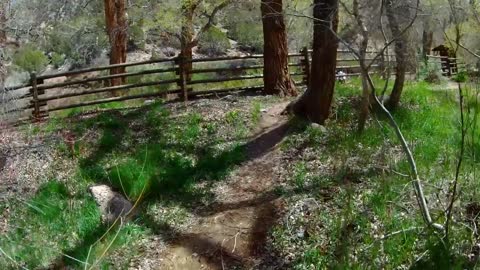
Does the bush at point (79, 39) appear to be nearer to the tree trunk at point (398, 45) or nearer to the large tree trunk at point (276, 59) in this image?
the large tree trunk at point (276, 59)

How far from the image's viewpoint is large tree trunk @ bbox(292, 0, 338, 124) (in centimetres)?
868

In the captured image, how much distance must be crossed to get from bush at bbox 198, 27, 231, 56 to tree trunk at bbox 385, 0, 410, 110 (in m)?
15.7

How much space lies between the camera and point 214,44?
27250 millimetres

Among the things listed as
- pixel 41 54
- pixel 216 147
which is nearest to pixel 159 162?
pixel 216 147

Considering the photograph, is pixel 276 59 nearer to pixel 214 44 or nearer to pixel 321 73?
pixel 321 73

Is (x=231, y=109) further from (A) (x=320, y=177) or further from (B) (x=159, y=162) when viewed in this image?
(A) (x=320, y=177)

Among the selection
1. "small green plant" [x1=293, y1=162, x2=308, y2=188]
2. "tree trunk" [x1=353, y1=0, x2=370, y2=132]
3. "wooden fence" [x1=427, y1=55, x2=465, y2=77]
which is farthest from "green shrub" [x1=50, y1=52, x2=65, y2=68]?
"small green plant" [x1=293, y1=162, x2=308, y2=188]

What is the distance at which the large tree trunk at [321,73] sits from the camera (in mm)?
8680

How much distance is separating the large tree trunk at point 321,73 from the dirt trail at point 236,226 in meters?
1.59

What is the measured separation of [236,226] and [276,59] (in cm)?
604

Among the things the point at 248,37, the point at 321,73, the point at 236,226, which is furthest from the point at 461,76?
the point at 248,37

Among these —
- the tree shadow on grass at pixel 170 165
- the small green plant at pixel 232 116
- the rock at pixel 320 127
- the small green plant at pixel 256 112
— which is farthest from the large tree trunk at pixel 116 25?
the rock at pixel 320 127

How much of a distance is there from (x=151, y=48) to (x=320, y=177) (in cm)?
2446

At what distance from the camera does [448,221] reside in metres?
4.50
